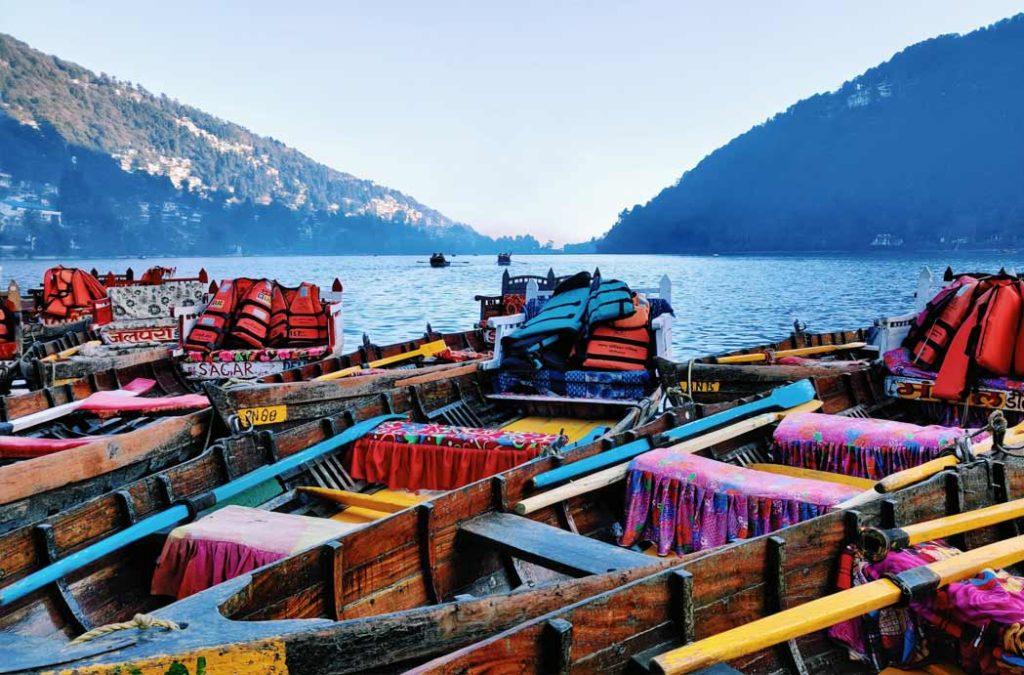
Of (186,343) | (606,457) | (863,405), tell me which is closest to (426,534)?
(606,457)

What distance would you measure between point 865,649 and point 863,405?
18.6ft

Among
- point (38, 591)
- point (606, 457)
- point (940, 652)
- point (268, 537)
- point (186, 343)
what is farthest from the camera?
point (186, 343)

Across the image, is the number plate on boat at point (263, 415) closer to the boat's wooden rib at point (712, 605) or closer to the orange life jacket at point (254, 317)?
the boat's wooden rib at point (712, 605)

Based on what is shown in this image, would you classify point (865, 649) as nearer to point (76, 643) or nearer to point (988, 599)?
point (988, 599)

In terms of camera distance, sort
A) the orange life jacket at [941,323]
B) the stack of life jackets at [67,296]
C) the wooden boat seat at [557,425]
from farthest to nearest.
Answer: the stack of life jackets at [67,296] < the orange life jacket at [941,323] < the wooden boat seat at [557,425]

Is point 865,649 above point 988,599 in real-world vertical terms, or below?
below

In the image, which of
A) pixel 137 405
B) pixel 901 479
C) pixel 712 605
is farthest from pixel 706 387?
pixel 137 405

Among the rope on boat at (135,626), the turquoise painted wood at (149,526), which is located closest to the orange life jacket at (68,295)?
the turquoise painted wood at (149,526)

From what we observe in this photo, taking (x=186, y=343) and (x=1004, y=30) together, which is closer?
(x=186, y=343)

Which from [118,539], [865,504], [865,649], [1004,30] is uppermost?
[1004,30]

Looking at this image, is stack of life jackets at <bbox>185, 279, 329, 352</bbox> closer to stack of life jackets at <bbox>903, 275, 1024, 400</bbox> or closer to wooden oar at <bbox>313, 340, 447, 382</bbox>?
wooden oar at <bbox>313, 340, 447, 382</bbox>

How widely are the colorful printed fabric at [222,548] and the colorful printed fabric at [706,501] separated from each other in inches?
86.3

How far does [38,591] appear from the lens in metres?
3.62

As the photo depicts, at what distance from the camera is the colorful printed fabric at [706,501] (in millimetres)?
4254
